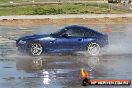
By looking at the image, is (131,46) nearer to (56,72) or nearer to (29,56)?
(29,56)

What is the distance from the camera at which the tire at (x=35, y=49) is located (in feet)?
74.2

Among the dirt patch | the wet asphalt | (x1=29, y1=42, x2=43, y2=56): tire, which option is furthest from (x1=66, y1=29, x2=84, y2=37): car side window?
the dirt patch

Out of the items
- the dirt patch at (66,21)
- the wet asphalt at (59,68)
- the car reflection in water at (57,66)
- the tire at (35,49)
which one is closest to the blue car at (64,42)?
the tire at (35,49)

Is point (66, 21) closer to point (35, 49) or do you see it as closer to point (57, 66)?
point (35, 49)

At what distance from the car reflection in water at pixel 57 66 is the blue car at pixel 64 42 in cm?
55

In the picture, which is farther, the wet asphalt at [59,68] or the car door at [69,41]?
the car door at [69,41]

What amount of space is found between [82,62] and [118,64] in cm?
167

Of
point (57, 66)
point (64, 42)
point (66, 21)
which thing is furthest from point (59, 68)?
point (66, 21)

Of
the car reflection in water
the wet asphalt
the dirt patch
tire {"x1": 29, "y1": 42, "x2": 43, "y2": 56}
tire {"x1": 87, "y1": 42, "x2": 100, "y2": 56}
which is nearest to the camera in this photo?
the wet asphalt

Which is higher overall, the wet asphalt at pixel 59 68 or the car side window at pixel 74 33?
the car side window at pixel 74 33

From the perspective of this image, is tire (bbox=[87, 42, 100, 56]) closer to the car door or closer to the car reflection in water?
the car door

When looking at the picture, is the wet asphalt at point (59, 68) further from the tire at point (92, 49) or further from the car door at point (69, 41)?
the car door at point (69, 41)

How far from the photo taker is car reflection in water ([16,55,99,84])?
54.5 feet

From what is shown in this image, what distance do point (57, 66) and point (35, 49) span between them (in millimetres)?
3620
